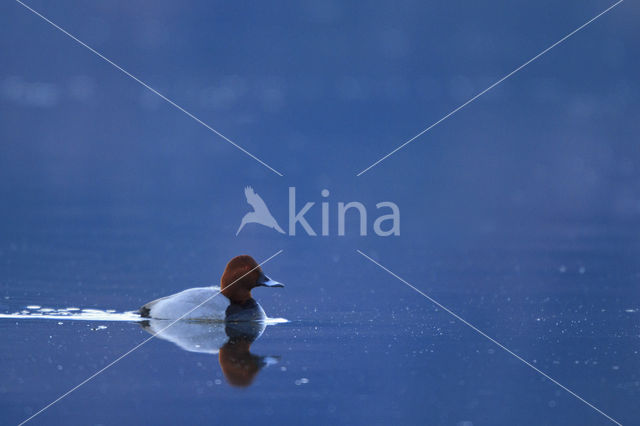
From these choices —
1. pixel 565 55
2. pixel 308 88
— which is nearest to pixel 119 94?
pixel 308 88

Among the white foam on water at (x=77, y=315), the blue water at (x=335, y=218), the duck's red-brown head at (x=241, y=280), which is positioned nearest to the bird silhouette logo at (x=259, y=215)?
the blue water at (x=335, y=218)

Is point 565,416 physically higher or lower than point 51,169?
lower

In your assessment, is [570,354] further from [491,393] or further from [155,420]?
[155,420]

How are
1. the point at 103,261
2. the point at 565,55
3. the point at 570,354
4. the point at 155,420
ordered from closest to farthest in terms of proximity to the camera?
the point at 155,420
the point at 570,354
the point at 103,261
the point at 565,55

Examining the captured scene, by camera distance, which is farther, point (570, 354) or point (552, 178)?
point (552, 178)

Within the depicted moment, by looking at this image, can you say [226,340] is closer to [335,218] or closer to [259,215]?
[335,218]

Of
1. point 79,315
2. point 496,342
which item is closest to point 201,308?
point 79,315

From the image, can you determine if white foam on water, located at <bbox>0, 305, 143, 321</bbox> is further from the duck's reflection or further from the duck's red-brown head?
the duck's red-brown head

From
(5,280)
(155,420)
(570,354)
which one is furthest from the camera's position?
(5,280)
